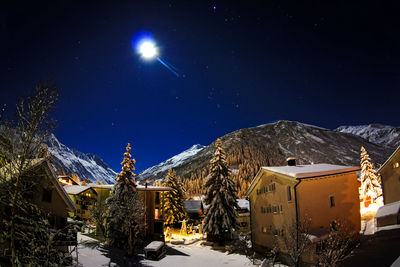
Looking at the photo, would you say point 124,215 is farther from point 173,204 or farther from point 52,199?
point 173,204

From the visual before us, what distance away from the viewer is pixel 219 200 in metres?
38.0

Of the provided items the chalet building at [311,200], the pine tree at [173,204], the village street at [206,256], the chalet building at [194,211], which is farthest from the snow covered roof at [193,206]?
the chalet building at [311,200]

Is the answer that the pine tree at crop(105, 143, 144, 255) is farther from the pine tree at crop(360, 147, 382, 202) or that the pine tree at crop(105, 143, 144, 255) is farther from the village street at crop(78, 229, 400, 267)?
the pine tree at crop(360, 147, 382, 202)

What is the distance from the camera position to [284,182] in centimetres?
2736

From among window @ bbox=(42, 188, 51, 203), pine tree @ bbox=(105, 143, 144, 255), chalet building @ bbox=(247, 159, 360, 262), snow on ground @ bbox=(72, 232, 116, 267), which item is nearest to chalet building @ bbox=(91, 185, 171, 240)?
pine tree @ bbox=(105, 143, 144, 255)

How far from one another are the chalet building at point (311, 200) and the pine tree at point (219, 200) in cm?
753

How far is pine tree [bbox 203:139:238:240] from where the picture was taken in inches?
1474

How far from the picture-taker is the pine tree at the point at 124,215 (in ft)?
102

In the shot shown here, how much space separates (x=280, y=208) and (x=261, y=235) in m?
7.08

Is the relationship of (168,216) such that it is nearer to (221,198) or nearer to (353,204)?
(221,198)

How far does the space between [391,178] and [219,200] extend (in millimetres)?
21318

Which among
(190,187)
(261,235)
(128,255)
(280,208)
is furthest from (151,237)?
(190,187)

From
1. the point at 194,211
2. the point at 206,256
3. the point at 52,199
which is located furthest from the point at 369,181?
the point at 52,199

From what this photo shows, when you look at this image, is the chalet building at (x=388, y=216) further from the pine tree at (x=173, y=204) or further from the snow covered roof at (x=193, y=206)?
the snow covered roof at (x=193, y=206)
